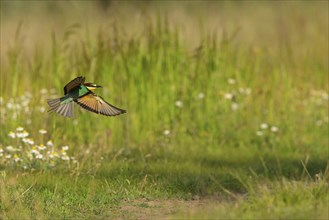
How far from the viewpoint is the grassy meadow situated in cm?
748

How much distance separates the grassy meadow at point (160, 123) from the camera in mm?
7484

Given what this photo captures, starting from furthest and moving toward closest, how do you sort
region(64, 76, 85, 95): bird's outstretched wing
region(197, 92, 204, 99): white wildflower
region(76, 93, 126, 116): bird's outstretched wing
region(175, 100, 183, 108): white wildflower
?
region(197, 92, 204, 99): white wildflower, region(175, 100, 183, 108): white wildflower, region(76, 93, 126, 116): bird's outstretched wing, region(64, 76, 85, 95): bird's outstretched wing

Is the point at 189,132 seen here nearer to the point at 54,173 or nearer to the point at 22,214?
the point at 54,173

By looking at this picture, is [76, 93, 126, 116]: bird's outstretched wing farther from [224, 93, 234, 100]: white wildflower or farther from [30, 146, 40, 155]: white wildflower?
[224, 93, 234, 100]: white wildflower

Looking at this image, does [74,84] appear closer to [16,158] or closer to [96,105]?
[96,105]

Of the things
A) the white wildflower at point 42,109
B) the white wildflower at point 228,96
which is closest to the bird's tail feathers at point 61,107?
the white wildflower at point 42,109

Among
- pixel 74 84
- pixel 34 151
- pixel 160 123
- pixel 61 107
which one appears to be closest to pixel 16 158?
pixel 34 151

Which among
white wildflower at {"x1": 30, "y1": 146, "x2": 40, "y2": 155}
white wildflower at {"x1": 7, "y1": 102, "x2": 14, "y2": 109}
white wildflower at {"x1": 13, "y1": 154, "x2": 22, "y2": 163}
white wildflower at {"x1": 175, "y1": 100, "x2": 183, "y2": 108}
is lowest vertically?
white wildflower at {"x1": 13, "y1": 154, "x2": 22, "y2": 163}

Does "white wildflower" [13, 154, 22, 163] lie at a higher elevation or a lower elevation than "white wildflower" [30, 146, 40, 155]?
lower

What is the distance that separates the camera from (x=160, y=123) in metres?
10.5

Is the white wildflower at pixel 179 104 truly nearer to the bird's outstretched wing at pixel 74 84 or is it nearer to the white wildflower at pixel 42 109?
the white wildflower at pixel 42 109

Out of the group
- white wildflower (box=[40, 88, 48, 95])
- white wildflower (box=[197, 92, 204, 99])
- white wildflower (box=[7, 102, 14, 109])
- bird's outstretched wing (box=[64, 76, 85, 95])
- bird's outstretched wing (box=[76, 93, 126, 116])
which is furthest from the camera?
white wildflower (box=[197, 92, 204, 99])

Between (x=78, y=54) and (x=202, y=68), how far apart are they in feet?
5.04

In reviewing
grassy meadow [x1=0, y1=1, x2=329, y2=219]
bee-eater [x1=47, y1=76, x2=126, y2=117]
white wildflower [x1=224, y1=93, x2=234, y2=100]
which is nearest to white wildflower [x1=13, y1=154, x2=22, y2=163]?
grassy meadow [x1=0, y1=1, x2=329, y2=219]
